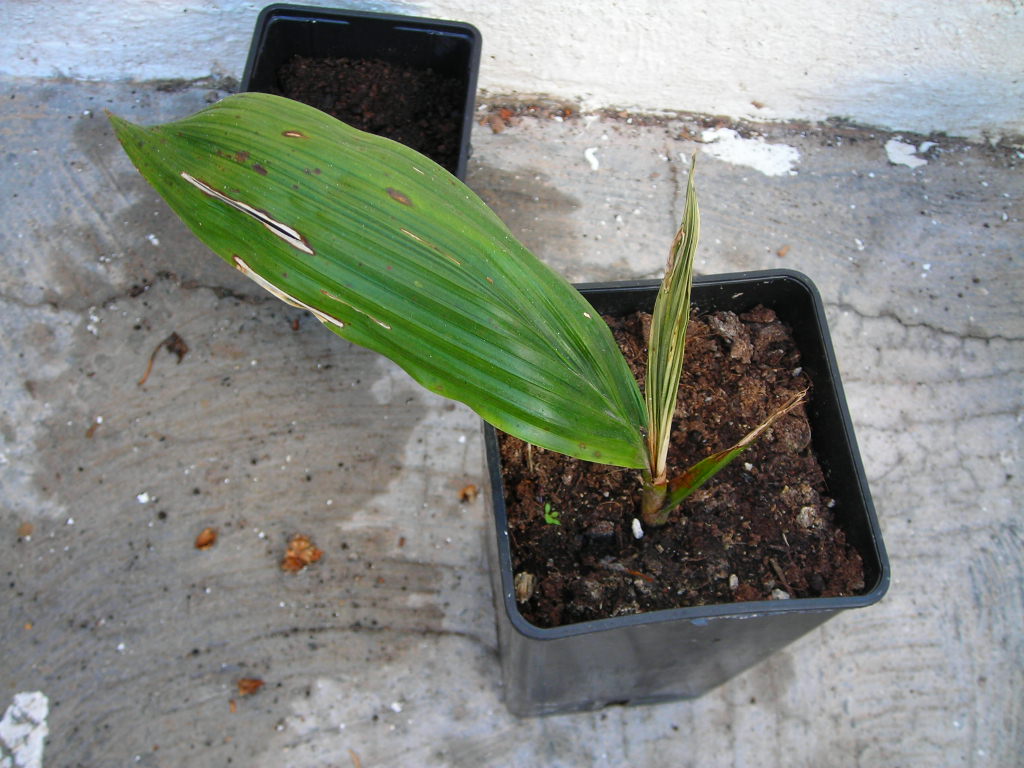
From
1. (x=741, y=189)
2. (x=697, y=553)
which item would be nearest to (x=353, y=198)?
(x=697, y=553)

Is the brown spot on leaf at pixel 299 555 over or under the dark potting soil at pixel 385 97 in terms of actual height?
under

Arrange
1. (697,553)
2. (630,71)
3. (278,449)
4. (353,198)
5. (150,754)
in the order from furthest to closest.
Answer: (630,71)
(278,449)
(150,754)
(697,553)
(353,198)

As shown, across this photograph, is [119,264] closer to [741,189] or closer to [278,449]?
[278,449]

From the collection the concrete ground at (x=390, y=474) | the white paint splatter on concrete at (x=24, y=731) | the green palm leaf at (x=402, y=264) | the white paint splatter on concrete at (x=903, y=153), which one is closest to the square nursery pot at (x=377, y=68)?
the concrete ground at (x=390, y=474)

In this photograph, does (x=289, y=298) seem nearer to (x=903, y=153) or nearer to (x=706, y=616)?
(x=706, y=616)

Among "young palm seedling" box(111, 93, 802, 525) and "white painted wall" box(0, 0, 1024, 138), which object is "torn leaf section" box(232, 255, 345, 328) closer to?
"young palm seedling" box(111, 93, 802, 525)

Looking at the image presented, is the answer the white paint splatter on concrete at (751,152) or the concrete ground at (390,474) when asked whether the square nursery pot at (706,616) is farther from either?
the white paint splatter on concrete at (751,152)
